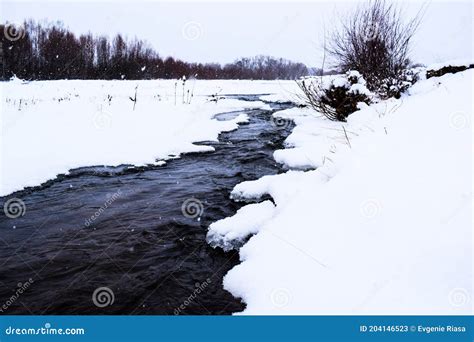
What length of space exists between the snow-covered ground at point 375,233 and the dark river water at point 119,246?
1.24ft

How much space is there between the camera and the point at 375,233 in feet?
8.29

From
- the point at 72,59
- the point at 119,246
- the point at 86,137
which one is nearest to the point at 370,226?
the point at 119,246

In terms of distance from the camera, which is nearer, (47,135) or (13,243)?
(13,243)

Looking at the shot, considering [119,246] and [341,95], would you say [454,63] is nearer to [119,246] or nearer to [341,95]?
[341,95]

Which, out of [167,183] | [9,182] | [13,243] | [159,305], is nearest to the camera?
[159,305]

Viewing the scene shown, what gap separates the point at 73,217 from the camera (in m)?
4.23

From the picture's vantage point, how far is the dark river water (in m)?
2.80

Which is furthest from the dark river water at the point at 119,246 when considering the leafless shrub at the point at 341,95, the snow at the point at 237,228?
the leafless shrub at the point at 341,95

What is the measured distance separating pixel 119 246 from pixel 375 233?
101 inches
